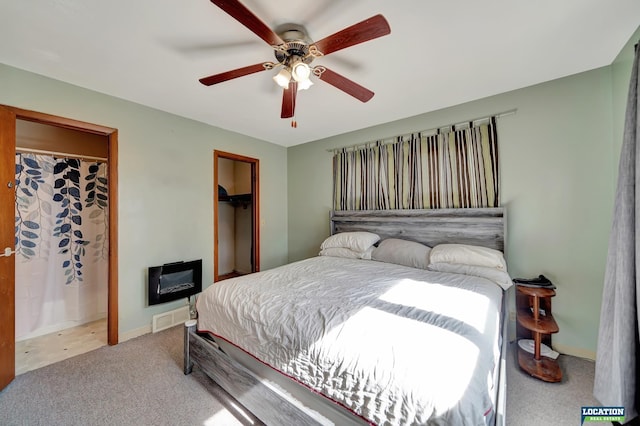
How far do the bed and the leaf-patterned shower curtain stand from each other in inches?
84.8

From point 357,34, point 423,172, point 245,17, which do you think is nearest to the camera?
point 245,17

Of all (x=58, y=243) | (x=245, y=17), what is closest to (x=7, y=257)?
(x=58, y=243)

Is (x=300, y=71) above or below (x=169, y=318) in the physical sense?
above

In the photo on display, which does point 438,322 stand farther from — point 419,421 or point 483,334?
point 419,421

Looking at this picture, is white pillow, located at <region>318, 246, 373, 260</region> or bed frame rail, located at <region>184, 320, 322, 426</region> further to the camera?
white pillow, located at <region>318, 246, 373, 260</region>

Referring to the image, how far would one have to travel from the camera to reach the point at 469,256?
2334 millimetres

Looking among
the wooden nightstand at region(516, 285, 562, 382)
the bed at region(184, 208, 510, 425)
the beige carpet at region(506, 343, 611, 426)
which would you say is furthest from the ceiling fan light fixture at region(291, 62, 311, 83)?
the beige carpet at region(506, 343, 611, 426)

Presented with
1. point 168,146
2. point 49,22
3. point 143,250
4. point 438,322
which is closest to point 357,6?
point 438,322

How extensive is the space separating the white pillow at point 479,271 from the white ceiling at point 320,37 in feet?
5.83

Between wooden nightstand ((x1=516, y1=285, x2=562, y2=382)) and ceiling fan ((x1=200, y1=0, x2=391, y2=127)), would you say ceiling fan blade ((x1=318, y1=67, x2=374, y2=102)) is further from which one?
wooden nightstand ((x1=516, y1=285, x2=562, y2=382))

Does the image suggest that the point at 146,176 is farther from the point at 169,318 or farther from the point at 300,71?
the point at 300,71

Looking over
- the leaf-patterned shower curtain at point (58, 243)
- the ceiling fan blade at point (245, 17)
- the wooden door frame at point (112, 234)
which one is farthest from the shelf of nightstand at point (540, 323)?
the leaf-patterned shower curtain at point (58, 243)

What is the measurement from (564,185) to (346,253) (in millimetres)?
2282

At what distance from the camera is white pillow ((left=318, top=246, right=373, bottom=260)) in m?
3.07
